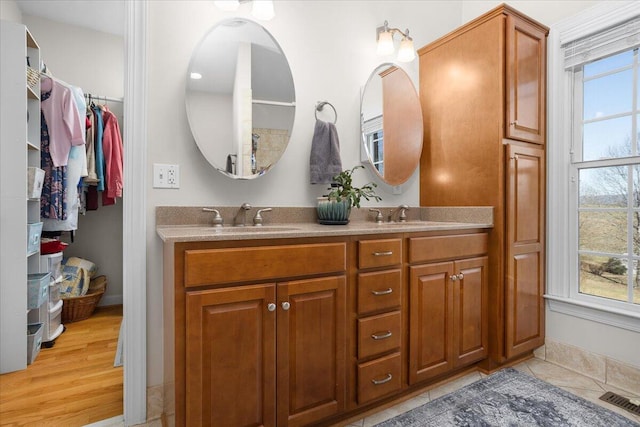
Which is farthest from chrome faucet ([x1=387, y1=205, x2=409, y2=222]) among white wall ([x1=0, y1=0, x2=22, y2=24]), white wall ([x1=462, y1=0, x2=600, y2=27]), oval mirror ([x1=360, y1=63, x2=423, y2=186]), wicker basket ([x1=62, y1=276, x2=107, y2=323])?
white wall ([x1=0, y1=0, x2=22, y2=24])

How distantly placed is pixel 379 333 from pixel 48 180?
2.57m

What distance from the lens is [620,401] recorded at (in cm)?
177

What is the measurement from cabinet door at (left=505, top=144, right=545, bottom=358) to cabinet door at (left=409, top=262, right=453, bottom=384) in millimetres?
460

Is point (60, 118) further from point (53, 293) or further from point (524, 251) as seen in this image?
point (524, 251)

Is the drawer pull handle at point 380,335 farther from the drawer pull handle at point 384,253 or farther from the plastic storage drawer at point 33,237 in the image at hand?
the plastic storage drawer at point 33,237

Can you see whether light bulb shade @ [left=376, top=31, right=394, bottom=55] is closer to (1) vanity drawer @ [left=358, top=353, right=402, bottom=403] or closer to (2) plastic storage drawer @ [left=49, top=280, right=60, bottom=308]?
(1) vanity drawer @ [left=358, top=353, right=402, bottom=403]

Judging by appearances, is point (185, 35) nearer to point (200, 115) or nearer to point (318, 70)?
point (200, 115)

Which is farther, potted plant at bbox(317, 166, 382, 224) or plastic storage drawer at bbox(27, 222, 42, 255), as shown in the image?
plastic storage drawer at bbox(27, 222, 42, 255)

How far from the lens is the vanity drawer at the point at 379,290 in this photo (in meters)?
1.55

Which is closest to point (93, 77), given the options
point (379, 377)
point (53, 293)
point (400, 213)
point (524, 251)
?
point (53, 293)

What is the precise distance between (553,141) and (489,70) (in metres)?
0.66

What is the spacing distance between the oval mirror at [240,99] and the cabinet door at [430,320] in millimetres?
1050

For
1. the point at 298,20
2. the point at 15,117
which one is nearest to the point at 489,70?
the point at 298,20

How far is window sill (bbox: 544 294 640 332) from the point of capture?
6.18 feet
